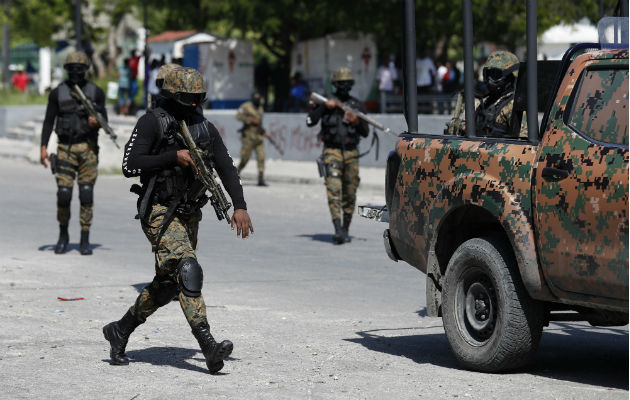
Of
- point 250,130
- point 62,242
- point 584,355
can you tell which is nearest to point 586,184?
point 584,355

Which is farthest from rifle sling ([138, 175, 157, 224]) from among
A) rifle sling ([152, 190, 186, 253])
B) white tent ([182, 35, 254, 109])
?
white tent ([182, 35, 254, 109])

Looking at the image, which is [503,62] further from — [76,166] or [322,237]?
[322,237]

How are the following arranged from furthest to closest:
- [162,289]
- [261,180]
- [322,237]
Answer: [261,180]
[322,237]
[162,289]

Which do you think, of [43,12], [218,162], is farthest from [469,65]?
[43,12]

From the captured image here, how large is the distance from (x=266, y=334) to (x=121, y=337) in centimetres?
147

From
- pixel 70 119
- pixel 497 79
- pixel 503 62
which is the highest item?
pixel 503 62

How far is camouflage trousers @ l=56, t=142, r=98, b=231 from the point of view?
12906mm

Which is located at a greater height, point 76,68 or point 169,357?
point 76,68

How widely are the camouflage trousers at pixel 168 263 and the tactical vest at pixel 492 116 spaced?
285 cm

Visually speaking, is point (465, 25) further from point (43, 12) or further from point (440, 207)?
point (43, 12)

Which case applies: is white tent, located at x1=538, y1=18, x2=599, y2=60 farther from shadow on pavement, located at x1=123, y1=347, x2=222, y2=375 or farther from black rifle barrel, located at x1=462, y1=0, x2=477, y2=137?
shadow on pavement, located at x1=123, y1=347, x2=222, y2=375

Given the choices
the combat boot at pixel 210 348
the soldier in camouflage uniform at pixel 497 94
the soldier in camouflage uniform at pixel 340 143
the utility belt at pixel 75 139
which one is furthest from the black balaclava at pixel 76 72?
the combat boot at pixel 210 348

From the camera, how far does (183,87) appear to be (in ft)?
23.9

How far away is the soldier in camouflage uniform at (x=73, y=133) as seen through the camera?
12.8 m
